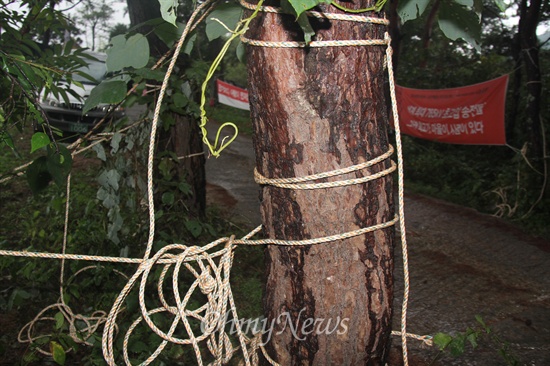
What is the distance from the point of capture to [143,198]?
3.49 m

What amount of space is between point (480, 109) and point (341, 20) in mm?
5634

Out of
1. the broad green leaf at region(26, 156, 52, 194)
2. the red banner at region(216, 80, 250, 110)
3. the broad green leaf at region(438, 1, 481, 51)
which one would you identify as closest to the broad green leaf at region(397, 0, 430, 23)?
the broad green leaf at region(438, 1, 481, 51)

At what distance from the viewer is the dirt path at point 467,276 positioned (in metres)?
2.93

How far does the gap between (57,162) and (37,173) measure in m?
0.09

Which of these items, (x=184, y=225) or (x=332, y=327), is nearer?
(x=332, y=327)

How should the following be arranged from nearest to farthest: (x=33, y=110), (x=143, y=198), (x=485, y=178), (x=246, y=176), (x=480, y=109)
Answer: (x=33, y=110)
(x=143, y=198)
(x=480, y=109)
(x=246, y=176)
(x=485, y=178)

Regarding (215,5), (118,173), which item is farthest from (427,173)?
(215,5)

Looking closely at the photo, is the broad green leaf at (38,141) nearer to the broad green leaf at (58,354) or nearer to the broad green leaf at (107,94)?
the broad green leaf at (107,94)

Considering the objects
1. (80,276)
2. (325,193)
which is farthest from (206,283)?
(80,276)

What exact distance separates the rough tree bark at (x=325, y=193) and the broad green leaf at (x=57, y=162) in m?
0.72

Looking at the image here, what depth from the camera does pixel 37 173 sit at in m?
1.73

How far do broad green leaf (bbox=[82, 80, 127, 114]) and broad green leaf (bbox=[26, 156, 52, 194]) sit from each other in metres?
0.26

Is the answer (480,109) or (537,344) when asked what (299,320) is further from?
(480,109)

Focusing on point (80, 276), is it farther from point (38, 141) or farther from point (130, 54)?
point (130, 54)
